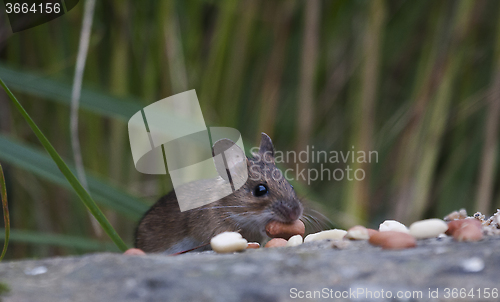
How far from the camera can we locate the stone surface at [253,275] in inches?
29.0

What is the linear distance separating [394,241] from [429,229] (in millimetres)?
155

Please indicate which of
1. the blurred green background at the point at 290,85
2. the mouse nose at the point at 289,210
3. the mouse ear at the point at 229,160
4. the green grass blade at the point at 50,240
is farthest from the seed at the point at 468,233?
the green grass blade at the point at 50,240

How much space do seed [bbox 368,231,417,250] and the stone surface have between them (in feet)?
0.11

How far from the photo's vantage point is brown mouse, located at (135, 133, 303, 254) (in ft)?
5.88

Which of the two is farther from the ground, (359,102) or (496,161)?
(359,102)

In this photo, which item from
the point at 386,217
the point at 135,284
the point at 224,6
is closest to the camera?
the point at 135,284

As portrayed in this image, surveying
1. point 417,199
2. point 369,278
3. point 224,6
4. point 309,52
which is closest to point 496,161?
point 417,199


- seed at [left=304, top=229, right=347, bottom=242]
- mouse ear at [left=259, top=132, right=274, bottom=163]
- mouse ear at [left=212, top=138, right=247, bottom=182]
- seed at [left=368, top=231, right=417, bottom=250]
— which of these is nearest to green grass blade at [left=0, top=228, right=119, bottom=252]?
mouse ear at [left=212, top=138, right=247, bottom=182]

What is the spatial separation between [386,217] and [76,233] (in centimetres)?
201

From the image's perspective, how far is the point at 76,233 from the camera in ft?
9.59

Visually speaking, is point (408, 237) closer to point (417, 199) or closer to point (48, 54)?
point (417, 199)

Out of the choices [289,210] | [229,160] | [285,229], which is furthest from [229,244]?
[229,160]

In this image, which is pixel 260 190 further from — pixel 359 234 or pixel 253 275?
pixel 253 275

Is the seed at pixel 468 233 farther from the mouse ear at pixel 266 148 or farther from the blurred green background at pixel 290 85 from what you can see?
the blurred green background at pixel 290 85
